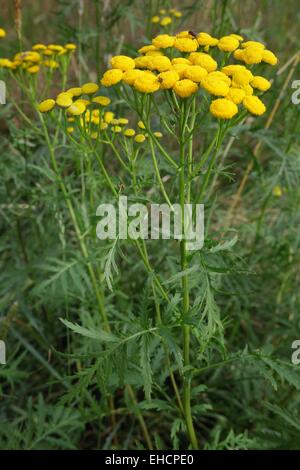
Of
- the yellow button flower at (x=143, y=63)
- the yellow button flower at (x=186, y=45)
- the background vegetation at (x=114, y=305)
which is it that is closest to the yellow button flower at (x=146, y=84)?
the yellow button flower at (x=143, y=63)

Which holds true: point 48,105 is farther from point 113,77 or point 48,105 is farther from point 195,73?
point 195,73

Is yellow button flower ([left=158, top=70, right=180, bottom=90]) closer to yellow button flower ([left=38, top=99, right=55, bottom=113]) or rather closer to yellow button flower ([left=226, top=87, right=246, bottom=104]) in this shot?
yellow button flower ([left=226, top=87, right=246, bottom=104])

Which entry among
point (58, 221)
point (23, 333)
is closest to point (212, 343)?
point (58, 221)

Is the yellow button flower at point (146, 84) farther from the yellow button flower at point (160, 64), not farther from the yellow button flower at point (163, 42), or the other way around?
the yellow button flower at point (163, 42)

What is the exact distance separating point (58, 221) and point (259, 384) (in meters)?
1.25

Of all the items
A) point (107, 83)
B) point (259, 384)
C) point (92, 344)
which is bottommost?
point (259, 384)

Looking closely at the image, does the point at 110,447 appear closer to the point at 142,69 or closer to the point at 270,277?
the point at 270,277

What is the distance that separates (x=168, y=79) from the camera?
1.40m

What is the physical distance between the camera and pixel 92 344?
7.92ft

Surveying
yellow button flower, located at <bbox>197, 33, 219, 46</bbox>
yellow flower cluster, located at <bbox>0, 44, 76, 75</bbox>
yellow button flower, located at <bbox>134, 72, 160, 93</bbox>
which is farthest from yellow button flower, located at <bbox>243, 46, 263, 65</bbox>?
yellow flower cluster, located at <bbox>0, 44, 76, 75</bbox>

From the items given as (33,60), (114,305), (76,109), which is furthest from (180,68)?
(114,305)

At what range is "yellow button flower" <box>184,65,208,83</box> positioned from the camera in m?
1.40

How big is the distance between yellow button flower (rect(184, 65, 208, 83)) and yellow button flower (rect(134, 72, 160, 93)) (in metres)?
0.08

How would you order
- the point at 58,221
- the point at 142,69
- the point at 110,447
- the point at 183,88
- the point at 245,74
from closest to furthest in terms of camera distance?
the point at 183,88
the point at 245,74
the point at 142,69
the point at 58,221
the point at 110,447
